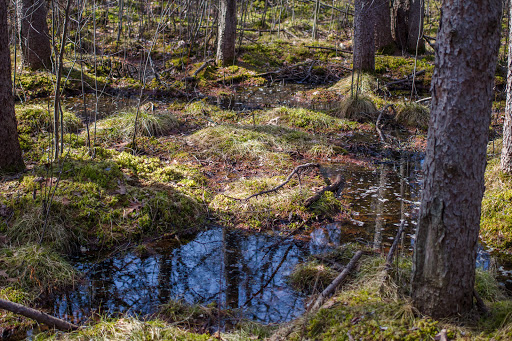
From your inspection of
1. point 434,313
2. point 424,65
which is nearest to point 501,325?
point 434,313

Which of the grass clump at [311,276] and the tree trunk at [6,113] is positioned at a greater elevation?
the tree trunk at [6,113]

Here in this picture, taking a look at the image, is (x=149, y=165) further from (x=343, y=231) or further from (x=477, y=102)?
(x=477, y=102)

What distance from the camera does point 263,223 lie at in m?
5.21

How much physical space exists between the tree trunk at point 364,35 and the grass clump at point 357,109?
1.55m

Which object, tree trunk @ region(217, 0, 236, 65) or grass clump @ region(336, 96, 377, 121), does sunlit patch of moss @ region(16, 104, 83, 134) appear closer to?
grass clump @ region(336, 96, 377, 121)

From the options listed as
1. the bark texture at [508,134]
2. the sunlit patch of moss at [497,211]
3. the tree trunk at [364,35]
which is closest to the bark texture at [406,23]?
the tree trunk at [364,35]

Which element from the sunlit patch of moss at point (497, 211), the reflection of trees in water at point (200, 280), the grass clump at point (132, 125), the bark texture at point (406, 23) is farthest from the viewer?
the bark texture at point (406, 23)

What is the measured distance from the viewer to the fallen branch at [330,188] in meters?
5.50

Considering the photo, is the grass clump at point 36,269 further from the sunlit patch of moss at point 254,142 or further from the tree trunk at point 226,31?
the tree trunk at point 226,31

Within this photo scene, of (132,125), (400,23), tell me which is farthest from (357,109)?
(400,23)

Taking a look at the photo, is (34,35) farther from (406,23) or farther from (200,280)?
(406,23)

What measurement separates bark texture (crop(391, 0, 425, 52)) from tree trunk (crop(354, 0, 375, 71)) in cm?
344

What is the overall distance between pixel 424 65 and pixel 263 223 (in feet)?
33.6

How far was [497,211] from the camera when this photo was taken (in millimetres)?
5035
